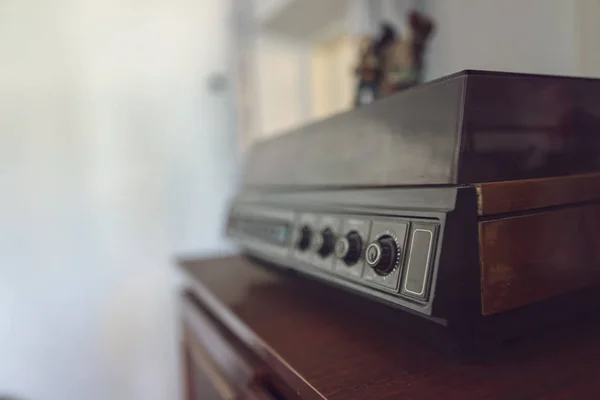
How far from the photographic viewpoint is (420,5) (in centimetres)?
100

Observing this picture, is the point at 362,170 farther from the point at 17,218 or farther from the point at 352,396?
the point at 17,218

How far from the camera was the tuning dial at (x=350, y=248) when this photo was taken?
52 centimetres

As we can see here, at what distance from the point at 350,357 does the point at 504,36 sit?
583 millimetres

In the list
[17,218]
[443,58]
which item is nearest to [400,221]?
[443,58]

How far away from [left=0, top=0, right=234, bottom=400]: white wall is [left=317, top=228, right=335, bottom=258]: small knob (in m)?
0.92

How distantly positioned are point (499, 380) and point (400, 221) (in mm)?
159

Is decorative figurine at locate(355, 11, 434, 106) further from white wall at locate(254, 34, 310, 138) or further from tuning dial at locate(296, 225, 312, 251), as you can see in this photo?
white wall at locate(254, 34, 310, 138)

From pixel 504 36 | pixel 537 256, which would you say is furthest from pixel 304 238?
pixel 504 36

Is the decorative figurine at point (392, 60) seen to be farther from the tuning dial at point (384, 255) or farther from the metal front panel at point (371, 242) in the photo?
the tuning dial at point (384, 255)

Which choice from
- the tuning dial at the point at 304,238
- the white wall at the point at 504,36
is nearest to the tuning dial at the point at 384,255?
the tuning dial at the point at 304,238

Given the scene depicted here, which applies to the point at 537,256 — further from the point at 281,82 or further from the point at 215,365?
the point at 281,82

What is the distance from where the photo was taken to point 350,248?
52 cm

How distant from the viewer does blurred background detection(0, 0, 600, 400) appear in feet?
4.08

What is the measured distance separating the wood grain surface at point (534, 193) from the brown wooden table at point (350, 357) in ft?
0.46
